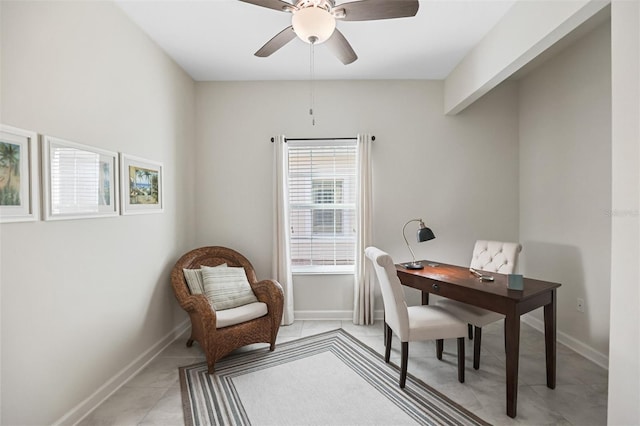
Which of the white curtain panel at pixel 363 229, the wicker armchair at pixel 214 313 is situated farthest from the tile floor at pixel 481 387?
the white curtain panel at pixel 363 229

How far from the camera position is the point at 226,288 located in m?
2.74

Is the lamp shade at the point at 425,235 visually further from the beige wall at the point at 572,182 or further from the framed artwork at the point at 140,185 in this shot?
the framed artwork at the point at 140,185

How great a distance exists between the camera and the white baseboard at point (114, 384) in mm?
1777

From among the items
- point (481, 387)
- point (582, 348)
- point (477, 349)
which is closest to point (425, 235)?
point (477, 349)

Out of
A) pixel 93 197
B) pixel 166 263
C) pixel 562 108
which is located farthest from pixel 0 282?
pixel 562 108

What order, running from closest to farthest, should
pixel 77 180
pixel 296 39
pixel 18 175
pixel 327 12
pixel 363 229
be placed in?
1. pixel 18 175
2. pixel 327 12
3. pixel 77 180
4. pixel 296 39
5. pixel 363 229

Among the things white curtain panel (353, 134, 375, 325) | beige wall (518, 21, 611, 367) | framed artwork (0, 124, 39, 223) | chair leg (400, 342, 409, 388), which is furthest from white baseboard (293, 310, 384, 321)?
framed artwork (0, 124, 39, 223)

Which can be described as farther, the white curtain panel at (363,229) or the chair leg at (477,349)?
the white curtain panel at (363,229)

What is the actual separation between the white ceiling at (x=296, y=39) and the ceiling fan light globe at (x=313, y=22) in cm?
81

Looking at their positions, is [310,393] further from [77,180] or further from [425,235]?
[77,180]

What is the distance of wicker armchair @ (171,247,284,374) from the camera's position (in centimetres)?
235

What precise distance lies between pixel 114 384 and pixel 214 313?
2.66 feet

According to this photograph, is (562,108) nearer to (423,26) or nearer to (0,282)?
(423,26)

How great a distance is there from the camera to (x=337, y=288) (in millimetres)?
3496
